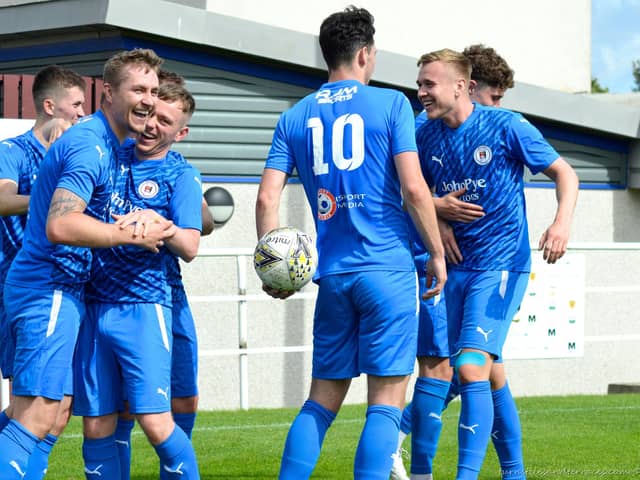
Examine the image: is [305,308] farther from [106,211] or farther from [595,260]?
[106,211]

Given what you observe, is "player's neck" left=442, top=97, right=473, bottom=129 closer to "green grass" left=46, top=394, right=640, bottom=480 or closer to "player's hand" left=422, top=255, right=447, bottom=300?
"player's hand" left=422, top=255, right=447, bottom=300

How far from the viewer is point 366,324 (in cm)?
550

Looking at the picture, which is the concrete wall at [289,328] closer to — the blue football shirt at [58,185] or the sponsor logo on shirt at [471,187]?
the sponsor logo on shirt at [471,187]

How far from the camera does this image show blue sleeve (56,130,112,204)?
4840mm

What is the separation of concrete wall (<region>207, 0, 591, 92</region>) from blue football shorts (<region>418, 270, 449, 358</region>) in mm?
9736

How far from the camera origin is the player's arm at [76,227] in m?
4.75

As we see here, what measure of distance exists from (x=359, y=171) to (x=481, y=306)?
1215 millimetres

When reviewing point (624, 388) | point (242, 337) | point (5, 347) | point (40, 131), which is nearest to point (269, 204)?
point (40, 131)

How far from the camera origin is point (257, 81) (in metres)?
13.1

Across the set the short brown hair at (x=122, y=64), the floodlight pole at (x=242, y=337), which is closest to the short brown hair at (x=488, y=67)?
the short brown hair at (x=122, y=64)

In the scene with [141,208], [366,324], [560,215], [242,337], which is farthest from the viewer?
[242,337]

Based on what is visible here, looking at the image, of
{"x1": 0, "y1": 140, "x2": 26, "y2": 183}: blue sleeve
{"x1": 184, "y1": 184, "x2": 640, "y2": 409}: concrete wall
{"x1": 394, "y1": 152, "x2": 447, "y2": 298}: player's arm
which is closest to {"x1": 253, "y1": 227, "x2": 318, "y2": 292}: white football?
{"x1": 394, "y1": 152, "x2": 447, "y2": 298}: player's arm

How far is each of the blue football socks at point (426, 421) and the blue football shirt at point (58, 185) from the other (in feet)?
7.11

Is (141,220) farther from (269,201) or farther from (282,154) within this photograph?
(282,154)
